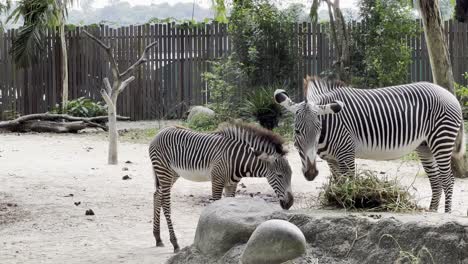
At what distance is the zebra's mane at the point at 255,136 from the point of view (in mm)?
8523

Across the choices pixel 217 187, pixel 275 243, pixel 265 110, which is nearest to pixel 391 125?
pixel 217 187

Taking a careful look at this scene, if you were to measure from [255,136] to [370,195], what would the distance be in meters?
3.53

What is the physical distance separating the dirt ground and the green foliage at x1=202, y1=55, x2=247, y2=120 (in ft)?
17.3

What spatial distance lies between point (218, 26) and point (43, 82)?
19.9 ft

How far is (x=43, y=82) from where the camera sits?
82.2 ft

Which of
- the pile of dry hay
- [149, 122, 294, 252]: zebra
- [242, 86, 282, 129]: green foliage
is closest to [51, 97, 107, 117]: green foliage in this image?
[242, 86, 282, 129]: green foliage

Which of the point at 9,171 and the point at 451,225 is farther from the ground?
the point at 451,225

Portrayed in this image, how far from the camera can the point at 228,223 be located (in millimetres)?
5496

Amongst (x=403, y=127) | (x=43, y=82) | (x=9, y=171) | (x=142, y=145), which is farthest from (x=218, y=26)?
(x=403, y=127)

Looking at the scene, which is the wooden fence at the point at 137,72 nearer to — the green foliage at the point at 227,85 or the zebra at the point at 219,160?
the green foliage at the point at 227,85

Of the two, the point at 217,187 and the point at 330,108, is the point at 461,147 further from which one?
the point at 217,187

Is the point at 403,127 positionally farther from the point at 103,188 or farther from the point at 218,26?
the point at 218,26

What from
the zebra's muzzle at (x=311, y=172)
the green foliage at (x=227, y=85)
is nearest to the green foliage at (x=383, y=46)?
the green foliage at (x=227, y=85)

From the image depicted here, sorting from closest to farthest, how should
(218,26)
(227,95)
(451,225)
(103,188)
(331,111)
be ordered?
(451,225) → (331,111) → (103,188) → (227,95) → (218,26)
